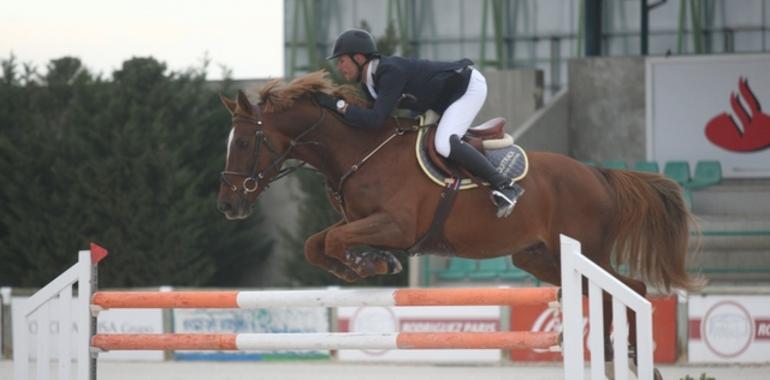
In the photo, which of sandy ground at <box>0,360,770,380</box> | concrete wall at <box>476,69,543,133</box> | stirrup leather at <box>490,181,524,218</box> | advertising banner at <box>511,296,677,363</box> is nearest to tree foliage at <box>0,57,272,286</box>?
concrete wall at <box>476,69,543,133</box>

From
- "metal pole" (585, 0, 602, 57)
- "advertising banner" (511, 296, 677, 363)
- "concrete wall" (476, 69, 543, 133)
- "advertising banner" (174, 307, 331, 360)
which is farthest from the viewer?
"metal pole" (585, 0, 602, 57)

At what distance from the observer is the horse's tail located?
7437 mm

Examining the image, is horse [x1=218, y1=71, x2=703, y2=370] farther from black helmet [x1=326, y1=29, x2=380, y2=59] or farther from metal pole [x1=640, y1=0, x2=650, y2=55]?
metal pole [x1=640, y1=0, x2=650, y2=55]

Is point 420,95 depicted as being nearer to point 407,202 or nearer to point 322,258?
point 407,202

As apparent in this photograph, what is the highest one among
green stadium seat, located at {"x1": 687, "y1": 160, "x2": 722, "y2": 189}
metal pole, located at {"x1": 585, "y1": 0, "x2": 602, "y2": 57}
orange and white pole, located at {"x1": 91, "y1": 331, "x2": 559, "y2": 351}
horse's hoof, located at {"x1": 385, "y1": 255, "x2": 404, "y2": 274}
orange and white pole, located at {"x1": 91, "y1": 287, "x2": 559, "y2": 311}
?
metal pole, located at {"x1": 585, "y1": 0, "x2": 602, "y2": 57}

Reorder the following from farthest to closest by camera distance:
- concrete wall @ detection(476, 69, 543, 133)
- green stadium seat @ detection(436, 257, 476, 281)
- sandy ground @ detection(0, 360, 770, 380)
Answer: concrete wall @ detection(476, 69, 543, 133) < green stadium seat @ detection(436, 257, 476, 281) < sandy ground @ detection(0, 360, 770, 380)

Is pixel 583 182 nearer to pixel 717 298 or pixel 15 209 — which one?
pixel 717 298

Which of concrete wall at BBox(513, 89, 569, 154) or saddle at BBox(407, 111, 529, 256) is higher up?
concrete wall at BBox(513, 89, 569, 154)

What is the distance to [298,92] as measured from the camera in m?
7.11

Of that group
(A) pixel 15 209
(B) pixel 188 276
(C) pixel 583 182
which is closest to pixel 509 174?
(C) pixel 583 182

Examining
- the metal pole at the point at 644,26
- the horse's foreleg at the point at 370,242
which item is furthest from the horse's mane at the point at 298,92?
the metal pole at the point at 644,26

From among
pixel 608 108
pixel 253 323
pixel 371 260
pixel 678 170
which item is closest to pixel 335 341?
pixel 371 260

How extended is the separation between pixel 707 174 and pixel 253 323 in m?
7.02

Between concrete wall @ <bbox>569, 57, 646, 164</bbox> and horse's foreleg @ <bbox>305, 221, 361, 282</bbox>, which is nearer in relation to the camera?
horse's foreleg @ <bbox>305, 221, 361, 282</bbox>
